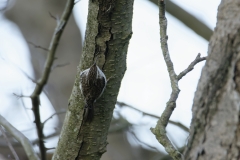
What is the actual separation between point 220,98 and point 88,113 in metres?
0.84

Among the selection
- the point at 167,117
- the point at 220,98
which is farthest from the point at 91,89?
the point at 220,98

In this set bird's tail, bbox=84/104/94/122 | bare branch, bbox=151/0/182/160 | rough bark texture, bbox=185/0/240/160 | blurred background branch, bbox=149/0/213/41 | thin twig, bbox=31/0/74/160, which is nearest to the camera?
rough bark texture, bbox=185/0/240/160

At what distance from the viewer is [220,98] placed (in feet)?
2.73

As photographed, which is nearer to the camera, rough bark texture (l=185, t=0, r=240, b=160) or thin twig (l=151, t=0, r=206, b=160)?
rough bark texture (l=185, t=0, r=240, b=160)

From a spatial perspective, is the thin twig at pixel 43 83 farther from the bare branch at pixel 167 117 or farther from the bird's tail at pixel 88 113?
the bare branch at pixel 167 117

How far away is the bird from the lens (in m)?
1.58

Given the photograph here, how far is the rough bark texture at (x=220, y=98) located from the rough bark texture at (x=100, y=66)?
640 millimetres

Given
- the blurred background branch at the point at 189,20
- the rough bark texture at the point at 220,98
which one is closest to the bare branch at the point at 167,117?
the rough bark texture at the point at 220,98

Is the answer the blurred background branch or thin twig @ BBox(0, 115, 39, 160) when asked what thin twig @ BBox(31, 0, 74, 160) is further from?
the blurred background branch

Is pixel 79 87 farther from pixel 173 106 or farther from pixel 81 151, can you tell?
pixel 173 106

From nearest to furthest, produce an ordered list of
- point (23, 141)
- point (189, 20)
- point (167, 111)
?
point (167, 111)
point (23, 141)
point (189, 20)

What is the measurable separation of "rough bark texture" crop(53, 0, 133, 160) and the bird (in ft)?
0.06

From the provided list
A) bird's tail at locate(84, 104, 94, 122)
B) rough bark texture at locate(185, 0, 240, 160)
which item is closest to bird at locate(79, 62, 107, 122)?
bird's tail at locate(84, 104, 94, 122)

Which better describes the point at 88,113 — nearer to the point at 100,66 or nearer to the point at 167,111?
the point at 100,66
